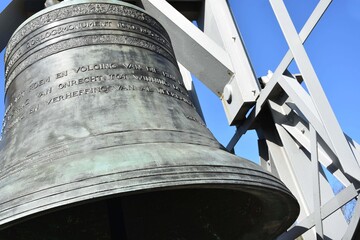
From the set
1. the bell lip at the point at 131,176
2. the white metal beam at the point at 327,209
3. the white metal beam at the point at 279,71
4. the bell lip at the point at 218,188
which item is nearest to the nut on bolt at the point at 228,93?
the white metal beam at the point at 279,71

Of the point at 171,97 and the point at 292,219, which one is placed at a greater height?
the point at 171,97

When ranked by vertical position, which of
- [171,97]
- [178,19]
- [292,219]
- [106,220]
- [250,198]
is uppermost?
[178,19]

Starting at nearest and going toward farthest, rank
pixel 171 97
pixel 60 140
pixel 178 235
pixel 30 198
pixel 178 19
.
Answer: pixel 30 198, pixel 60 140, pixel 171 97, pixel 178 235, pixel 178 19

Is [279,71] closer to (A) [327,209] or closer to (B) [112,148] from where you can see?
(A) [327,209]

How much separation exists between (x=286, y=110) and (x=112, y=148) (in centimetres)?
232

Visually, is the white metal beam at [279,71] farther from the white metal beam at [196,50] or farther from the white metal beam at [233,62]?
the white metal beam at [196,50]

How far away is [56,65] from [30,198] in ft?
3.35

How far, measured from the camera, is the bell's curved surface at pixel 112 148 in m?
1.69

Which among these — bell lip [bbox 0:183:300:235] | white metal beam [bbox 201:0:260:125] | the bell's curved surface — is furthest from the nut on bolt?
bell lip [bbox 0:183:300:235]

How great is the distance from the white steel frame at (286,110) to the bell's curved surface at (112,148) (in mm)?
1013

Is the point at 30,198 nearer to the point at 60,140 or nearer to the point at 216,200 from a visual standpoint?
the point at 60,140

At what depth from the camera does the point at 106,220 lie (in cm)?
276

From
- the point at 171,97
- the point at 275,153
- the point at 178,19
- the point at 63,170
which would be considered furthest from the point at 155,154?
the point at 178,19

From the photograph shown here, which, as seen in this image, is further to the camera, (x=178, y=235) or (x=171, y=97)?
(x=178, y=235)
